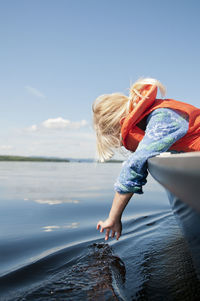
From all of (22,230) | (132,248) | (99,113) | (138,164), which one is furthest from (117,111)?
(22,230)

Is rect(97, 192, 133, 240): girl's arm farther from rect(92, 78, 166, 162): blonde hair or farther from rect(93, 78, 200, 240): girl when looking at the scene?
rect(92, 78, 166, 162): blonde hair

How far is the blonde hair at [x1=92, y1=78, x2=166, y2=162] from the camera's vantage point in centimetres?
218

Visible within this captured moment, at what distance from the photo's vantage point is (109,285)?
1528 millimetres

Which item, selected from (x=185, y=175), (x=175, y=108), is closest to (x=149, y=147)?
(x=175, y=108)

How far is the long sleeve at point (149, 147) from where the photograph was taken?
1.61 metres

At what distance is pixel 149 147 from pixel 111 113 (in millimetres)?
855

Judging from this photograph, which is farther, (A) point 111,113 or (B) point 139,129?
(A) point 111,113

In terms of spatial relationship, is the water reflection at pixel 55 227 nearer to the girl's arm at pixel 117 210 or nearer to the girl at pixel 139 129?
the girl at pixel 139 129

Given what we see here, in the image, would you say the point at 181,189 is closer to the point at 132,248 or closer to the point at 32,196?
the point at 132,248

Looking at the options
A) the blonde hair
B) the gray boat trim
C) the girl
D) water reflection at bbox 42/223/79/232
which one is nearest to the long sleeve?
the girl

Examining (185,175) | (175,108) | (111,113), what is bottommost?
(111,113)

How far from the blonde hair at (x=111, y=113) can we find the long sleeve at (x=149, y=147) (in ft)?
1.29

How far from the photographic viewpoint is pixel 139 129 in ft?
6.93

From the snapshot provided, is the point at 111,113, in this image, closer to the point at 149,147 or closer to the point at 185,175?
the point at 149,147
